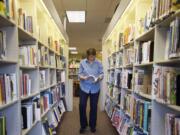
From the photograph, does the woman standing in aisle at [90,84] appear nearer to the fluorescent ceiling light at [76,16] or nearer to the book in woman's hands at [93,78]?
the book in woman's hands at [93,78]

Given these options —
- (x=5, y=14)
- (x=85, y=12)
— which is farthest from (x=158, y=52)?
(x=85, y=12)

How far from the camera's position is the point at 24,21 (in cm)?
198

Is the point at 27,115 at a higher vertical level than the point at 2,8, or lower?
lower

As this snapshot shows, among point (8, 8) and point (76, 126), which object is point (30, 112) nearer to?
point (8, 8)

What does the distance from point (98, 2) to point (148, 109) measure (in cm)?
308

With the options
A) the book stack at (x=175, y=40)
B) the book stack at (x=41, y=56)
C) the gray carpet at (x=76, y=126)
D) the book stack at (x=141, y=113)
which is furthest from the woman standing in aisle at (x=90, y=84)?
the book stack at (x=175, y=40)

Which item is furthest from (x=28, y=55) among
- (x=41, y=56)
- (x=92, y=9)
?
(x=92, y=9)

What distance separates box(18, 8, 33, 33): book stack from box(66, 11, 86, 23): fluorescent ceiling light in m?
2.86

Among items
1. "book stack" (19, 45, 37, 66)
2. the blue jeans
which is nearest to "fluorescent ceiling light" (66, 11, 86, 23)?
the blue jeans

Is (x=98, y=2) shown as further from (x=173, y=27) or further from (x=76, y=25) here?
(x=173, y=27)

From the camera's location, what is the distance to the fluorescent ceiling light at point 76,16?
16.1 ft

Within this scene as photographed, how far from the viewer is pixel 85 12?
4930mm

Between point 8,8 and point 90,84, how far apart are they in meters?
2.20

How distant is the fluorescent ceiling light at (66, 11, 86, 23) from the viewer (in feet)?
16.1
